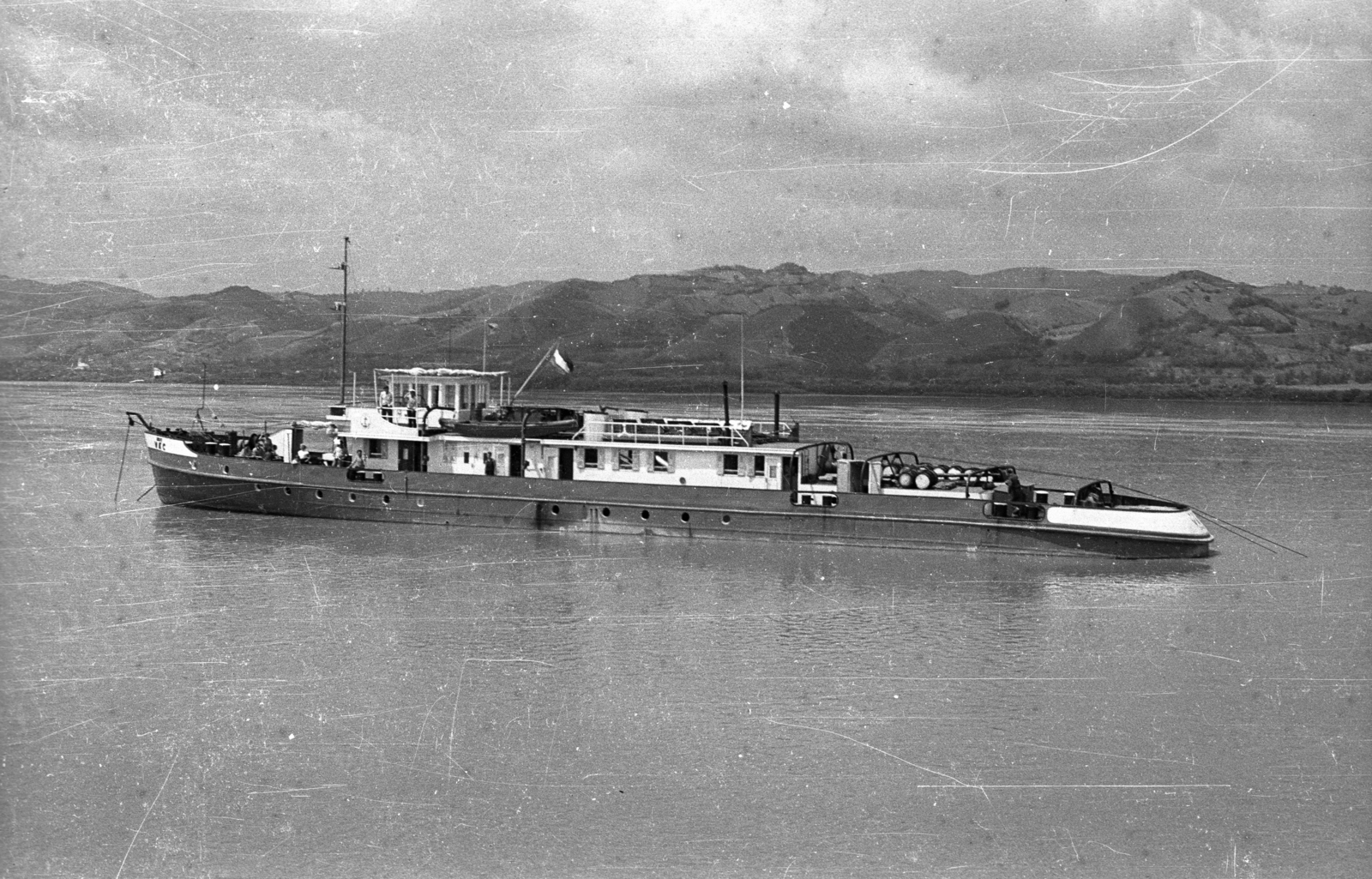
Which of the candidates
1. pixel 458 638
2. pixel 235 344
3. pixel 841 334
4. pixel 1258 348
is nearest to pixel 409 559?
pixel 458 638

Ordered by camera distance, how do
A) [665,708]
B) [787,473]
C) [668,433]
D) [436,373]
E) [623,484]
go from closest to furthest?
[665,708]
[787,473]
[623,484]
[668,433]
[436,373]

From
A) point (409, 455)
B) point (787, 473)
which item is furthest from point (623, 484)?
point (409, 455)

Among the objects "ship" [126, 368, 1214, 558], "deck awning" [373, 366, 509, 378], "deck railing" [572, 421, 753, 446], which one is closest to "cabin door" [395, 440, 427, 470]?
"ship" [126, 368, 1214, 558]

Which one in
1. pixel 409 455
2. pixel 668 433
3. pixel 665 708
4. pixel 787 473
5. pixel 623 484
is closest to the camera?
pixel 665 708

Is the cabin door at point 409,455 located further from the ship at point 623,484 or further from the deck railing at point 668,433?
the deck railing at point 668,433

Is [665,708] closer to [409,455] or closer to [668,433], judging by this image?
[668,433]

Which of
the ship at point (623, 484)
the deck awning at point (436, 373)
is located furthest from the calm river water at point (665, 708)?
the deck awning at point (436, 373)
